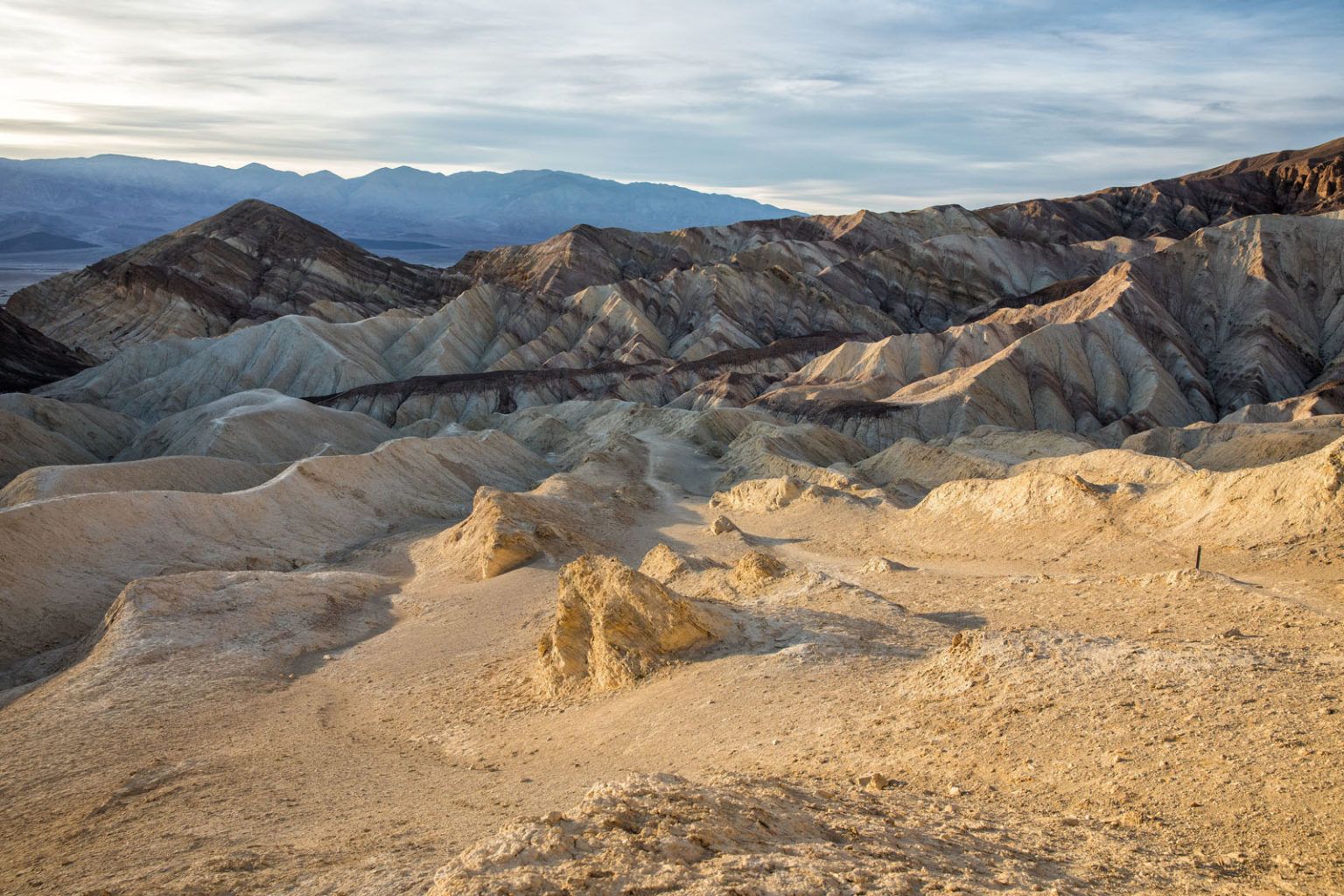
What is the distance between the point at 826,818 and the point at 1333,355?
8025 cm

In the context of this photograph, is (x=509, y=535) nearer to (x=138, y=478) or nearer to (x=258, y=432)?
(x=138, y=478)

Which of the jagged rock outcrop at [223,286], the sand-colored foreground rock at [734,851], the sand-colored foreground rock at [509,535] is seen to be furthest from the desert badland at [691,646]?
the jagged rock outcrop at [223,286]

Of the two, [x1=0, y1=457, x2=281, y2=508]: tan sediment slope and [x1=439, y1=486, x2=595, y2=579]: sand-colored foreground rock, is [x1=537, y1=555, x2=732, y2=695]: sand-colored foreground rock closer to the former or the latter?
[x1=439, y1=486, x2=595, y2=579]: sand-colored foreground rock

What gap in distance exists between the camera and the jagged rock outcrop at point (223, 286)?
9194 centimetres

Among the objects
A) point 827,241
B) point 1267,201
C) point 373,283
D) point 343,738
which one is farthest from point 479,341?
point 1267,201

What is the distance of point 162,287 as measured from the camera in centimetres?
9388

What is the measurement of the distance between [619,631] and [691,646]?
127 centimetres

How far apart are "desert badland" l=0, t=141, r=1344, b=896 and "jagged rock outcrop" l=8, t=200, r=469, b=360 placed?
126ft

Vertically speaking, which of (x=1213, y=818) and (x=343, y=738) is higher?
(x=1213, y=818)

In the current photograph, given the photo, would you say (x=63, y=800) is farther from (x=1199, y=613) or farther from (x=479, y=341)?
(x=479, y=341)

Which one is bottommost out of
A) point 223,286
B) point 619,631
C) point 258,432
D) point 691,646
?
point 258,432

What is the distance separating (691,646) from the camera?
16.7 meters

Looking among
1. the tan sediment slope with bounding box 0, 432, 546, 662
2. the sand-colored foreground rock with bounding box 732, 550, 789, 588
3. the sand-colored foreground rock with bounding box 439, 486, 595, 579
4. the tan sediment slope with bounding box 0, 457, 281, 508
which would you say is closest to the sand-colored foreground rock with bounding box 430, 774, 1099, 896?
the sand-colored foreground rock with bounding box 732, 550, 789, 588

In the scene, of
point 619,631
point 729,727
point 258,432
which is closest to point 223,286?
point 258,432
